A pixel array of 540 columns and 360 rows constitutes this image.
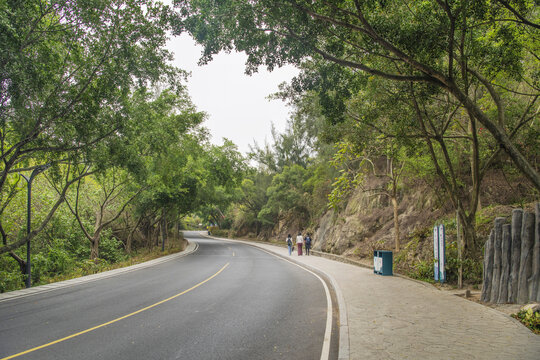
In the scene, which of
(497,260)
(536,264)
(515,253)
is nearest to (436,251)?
(497,260)

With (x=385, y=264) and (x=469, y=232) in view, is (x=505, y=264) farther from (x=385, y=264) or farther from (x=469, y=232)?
(x=385, y=264)

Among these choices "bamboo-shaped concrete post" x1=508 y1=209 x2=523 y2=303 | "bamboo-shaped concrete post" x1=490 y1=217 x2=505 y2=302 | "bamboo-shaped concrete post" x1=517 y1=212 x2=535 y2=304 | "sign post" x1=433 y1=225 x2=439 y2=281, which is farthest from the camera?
"sign post" x1=433 y1=225 x2=439 y2=281

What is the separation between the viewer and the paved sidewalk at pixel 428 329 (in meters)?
5.01

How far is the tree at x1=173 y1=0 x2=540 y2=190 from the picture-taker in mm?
7383

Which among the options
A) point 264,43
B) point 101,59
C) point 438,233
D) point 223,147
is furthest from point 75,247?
point 438,233

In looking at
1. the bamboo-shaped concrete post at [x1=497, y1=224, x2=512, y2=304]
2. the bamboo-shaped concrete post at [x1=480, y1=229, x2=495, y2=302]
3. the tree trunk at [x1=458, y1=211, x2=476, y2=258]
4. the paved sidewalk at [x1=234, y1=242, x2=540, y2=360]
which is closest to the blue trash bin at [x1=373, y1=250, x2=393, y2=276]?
the tree trunk at [x1=458, y1=211, x2=476, y2=258]

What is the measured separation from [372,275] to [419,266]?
1943 millimetres

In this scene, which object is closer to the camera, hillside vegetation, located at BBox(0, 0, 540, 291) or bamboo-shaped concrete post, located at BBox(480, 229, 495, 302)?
hillside vegetation, located at BBox(0, 0, 540, 291)

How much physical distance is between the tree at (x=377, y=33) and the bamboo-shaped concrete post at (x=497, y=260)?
4.55 feet

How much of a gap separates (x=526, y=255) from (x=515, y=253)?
33cm

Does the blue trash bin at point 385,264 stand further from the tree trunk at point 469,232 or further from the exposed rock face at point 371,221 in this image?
the exposed rock face at point 371,221

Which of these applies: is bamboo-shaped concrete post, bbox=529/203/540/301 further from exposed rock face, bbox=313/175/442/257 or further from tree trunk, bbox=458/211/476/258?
exposed rock face, bbox=313/175/442/257

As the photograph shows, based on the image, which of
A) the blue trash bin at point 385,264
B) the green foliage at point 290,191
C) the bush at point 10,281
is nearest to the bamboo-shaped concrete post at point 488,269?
the blue trash bin at point 385,264

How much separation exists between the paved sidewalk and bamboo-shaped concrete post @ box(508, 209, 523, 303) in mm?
689
